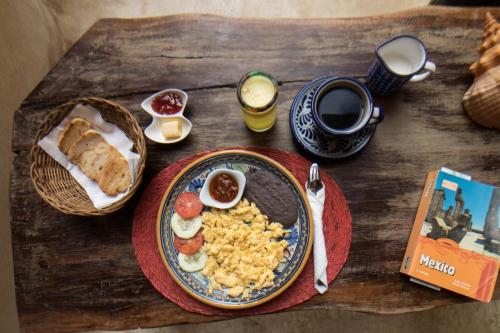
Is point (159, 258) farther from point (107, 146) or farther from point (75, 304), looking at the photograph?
point (107, 146)

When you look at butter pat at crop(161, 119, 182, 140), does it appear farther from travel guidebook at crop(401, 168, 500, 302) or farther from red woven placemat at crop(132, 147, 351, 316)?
travel guidebook at crop(401, 168, 500, 302)

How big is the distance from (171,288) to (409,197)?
3.82ft

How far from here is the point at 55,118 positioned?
1607mm

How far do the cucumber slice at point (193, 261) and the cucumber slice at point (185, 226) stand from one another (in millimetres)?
86

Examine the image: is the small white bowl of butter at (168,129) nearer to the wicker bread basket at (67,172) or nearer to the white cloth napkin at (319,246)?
the wicker bread basket at (67,172)

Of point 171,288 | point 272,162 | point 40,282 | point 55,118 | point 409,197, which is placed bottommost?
point 40,282

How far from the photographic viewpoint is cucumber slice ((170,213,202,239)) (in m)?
1.57

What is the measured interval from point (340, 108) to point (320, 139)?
177 millimetres

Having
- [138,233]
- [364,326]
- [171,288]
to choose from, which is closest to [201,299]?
[171,288]

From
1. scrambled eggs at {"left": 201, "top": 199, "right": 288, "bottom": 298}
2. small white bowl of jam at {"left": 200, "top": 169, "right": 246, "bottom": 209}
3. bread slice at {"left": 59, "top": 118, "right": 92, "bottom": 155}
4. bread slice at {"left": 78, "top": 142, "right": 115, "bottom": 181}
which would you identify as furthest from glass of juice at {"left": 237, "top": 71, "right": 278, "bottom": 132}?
bread slice at {"left": 59, "top": 118, "right": 92, "bottom": 155}

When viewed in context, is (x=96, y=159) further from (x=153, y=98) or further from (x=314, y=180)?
(x=314, y=180)

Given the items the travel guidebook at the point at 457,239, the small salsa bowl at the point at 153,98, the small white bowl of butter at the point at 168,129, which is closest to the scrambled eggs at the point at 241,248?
the small white bowl of butter at the point at 168,129

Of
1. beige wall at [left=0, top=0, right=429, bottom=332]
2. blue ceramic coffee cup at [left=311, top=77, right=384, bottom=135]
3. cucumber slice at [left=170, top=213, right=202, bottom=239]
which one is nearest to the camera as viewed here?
blue ceramic coffee cup at [left=311, top=77, right=384, bottom=135]

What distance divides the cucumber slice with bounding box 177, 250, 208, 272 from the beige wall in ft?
5.16
